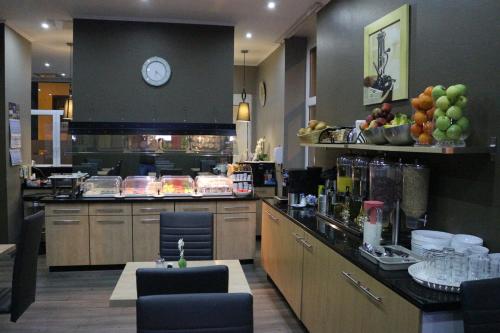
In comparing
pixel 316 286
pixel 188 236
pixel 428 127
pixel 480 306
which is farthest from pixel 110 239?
pixel 480 306

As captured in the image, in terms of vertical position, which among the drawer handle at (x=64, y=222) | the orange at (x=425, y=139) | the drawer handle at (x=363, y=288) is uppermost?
the orange at (x=425, y=139)

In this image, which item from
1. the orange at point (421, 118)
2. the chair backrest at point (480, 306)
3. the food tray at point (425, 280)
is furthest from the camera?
the orange at point (421, 118)

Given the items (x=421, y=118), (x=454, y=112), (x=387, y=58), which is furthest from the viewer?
(x=387, y=58)

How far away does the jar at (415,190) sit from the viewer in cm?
260

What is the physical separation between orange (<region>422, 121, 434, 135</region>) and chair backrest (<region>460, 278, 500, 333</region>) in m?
0.87

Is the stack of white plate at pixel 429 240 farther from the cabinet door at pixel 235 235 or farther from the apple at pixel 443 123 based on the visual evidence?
the cabinet door at pixel 235 235

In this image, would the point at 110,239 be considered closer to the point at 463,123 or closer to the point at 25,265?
the point at 25,265

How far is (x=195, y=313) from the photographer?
1.52 m

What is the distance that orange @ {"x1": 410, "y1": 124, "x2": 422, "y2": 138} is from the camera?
2.37m

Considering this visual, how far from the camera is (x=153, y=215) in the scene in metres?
4.95

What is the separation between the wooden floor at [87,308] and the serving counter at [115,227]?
0.25m

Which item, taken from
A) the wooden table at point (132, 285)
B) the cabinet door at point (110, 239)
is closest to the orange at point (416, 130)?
the wooden table at point (132, 285)

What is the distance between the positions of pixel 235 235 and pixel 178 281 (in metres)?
3.27

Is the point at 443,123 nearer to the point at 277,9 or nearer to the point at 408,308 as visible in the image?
the point at 408,308
